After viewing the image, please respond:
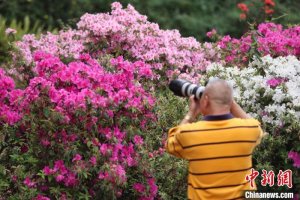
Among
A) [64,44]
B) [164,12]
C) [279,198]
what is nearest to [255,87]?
[279,198]

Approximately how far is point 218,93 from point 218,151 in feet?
1.01

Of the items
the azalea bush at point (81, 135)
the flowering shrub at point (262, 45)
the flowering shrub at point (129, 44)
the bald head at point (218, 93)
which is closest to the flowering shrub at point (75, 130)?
the azalea bush at point (81, 135)

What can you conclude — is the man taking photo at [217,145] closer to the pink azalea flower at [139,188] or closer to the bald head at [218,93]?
the bald head at [218,93]

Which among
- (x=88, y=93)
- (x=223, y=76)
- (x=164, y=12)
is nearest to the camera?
(x=88, y=93)

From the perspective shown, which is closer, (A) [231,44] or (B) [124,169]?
(B) [124,169]

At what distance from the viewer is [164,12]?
36.7 ft

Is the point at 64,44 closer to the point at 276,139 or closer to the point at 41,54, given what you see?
the point at 41,54

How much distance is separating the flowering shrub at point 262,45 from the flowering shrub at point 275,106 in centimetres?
63

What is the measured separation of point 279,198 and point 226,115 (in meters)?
1.26

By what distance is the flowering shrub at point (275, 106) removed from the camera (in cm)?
464

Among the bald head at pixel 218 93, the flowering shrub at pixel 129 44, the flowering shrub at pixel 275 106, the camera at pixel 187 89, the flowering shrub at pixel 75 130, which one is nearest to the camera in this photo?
the bald head at pixel 218 93

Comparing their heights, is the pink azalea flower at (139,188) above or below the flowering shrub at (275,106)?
below

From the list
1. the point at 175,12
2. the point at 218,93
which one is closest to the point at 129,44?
the point at 218,93

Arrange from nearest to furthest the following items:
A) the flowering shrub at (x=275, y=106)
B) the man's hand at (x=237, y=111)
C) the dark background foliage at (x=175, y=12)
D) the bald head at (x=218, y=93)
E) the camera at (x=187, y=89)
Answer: the bald head at (x=218, y=93)
the camera at (x=187, y=89)
the man's hand at (x=237, y=111)
the flowering shrub at (x=275, y=106)
the dark background foliage at (x=175, y=12)
